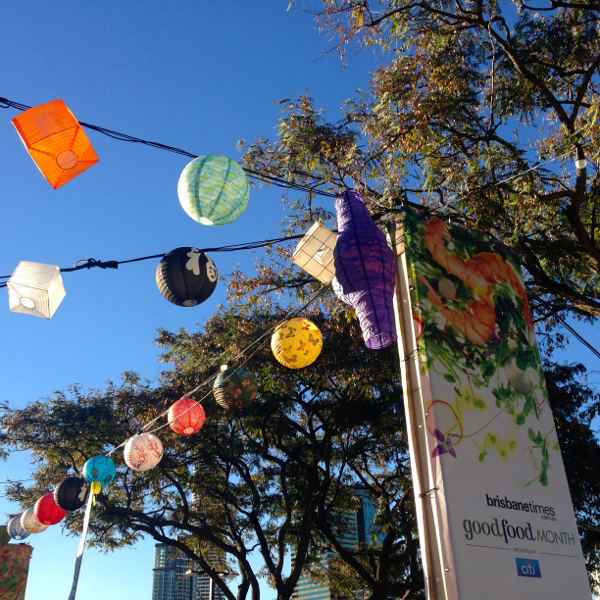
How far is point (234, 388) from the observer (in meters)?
7.75

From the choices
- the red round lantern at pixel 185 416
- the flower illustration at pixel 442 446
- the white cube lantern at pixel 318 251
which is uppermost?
the white cube lantern at pixel 318 251

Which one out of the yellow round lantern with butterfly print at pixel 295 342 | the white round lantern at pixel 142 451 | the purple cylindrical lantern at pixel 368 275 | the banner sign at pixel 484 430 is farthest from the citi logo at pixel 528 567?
the white round lantern at pixel 142 451

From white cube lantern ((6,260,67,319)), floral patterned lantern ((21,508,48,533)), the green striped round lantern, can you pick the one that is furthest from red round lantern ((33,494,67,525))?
white cube lantern ((6,260,67,319))

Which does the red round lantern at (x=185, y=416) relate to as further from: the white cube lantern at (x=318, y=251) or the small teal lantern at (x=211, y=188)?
the small teal lantern at (x=211, y=188)

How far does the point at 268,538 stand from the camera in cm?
1551

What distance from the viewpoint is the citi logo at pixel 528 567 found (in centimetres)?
410

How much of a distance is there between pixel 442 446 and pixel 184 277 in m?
2.81

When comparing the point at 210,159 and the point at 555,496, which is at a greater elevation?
the point at 210,159

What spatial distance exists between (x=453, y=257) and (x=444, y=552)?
2551mm

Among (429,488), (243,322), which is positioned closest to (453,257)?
(429,488)

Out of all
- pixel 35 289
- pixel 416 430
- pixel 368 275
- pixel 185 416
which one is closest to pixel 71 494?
pixel 185 416

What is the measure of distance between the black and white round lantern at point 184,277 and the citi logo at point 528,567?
11.5ft

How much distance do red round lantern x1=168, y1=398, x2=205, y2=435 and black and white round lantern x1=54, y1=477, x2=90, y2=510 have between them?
246cm

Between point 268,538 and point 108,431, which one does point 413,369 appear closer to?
point 108,431
